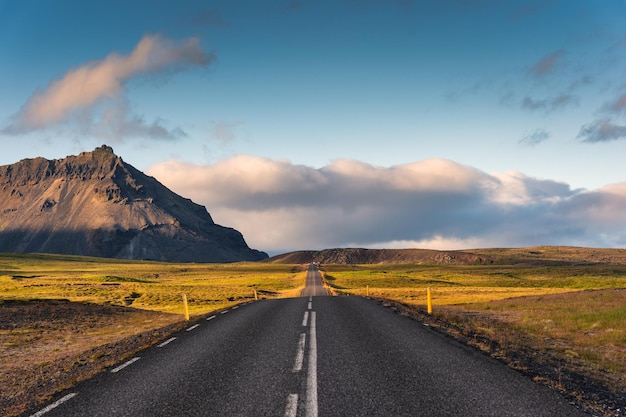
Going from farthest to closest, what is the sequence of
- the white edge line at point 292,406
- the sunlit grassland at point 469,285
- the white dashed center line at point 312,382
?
the sunlit grassland at point 469,285 → the white dashed center line at point 312,382 → the white edge line at point 292,406

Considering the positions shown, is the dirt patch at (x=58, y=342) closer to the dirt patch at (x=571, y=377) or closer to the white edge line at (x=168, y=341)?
the white edge line at (x=168, y=341)

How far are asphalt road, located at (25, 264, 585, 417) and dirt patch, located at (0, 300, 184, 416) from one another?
1.10 m

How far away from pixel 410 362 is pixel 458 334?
17.4 ft

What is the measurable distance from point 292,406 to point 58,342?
664 inches

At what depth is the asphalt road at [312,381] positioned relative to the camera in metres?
7.49

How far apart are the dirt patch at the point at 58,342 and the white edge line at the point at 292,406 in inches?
185

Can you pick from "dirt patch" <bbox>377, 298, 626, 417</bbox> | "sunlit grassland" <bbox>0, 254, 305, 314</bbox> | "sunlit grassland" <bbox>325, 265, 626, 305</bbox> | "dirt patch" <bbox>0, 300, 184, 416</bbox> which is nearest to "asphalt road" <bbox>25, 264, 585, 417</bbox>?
"dirt patch" <bbox>377, 298, 626, 417</bbox>

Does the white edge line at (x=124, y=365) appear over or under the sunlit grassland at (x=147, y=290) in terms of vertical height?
over

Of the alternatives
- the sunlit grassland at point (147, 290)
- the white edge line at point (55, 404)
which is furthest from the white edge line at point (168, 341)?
the sunlit grassland at point (147, 290)

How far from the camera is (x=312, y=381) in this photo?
904 cm

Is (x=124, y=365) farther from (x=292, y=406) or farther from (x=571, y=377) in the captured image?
(x=571, y=377)

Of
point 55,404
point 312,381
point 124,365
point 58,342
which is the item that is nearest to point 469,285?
point 58,342

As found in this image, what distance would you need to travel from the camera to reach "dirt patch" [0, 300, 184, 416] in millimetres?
10643

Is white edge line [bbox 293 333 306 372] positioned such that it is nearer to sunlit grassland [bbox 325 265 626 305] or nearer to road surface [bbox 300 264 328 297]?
sunlit grassland [bbox 325 265 626 305]
